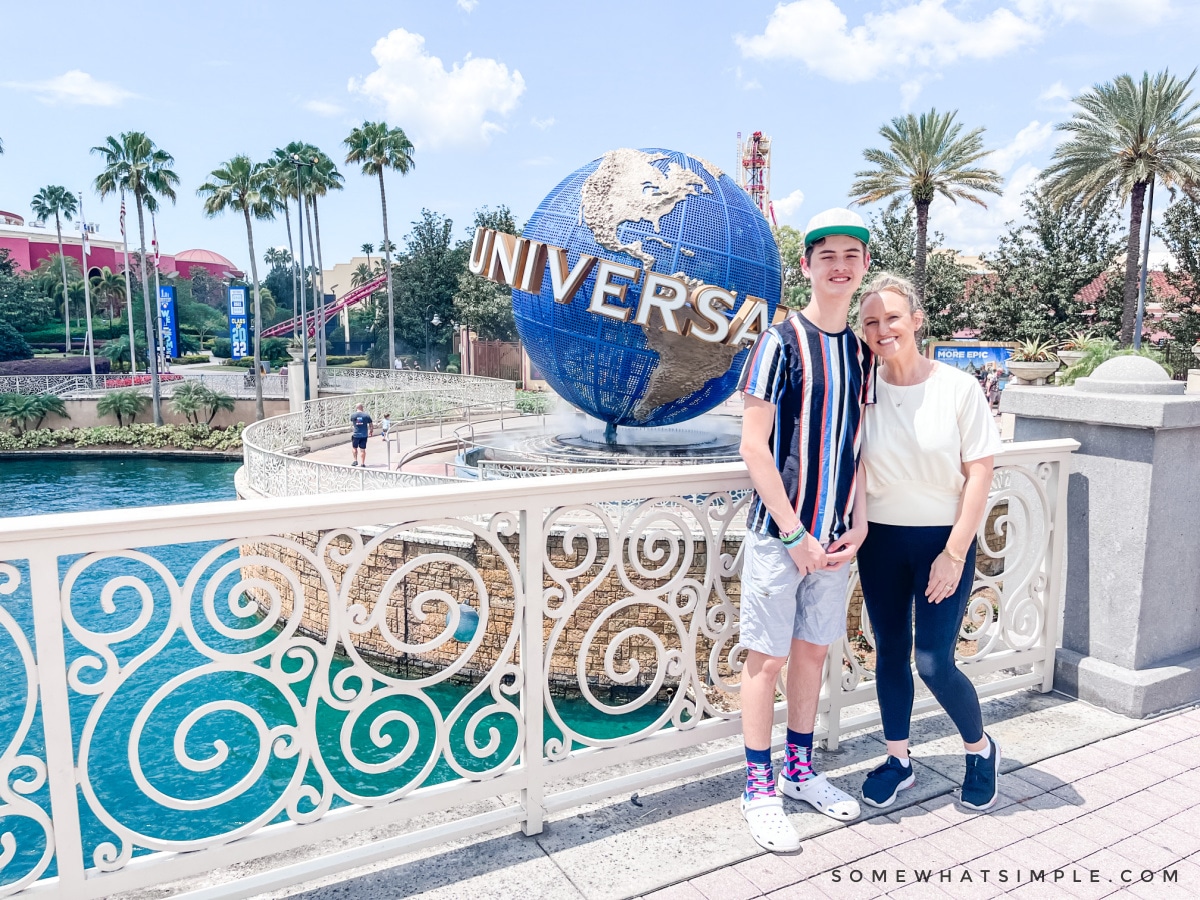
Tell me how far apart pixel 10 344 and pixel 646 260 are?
1904 inches

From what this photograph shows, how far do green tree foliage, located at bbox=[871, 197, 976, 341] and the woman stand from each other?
3155 centimetres

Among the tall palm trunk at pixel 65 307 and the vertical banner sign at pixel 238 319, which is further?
the tall palm trunk at pixel 65 307

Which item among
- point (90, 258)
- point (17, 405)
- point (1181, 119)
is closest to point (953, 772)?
point (1181, 119)

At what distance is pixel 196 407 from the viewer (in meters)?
32.2

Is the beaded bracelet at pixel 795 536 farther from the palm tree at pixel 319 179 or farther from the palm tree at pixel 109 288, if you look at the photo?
the palm tree at pixel 109 288

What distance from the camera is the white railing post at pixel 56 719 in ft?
5.68

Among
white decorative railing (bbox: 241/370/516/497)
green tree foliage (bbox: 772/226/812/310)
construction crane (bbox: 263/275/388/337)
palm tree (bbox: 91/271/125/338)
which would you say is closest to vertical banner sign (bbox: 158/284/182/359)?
white decorative railing (bbox: 241/370/516/497)

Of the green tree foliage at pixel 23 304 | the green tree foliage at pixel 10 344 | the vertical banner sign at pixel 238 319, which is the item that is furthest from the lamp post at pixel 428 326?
the green tree foliage at pixel 23 304

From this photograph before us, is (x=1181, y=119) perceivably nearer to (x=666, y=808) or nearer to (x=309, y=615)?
(x=309, y=615)

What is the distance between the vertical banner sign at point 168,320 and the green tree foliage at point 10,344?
14991mm

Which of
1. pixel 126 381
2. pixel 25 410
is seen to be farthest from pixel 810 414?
pixel 126 381

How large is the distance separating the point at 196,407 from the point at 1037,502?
1342 inches

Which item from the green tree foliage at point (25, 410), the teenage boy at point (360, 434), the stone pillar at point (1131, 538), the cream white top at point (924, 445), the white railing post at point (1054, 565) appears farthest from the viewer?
the green tree foliage at point (25, 410)

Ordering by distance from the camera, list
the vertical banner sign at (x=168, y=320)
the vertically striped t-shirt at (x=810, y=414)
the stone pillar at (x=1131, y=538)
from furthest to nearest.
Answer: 1. the vertical banner sign at (x=168, y=320)
2. the stone pillar at (x=1131, y=538)
3. the vertically striped t-shirt at (x=810, y=414)
